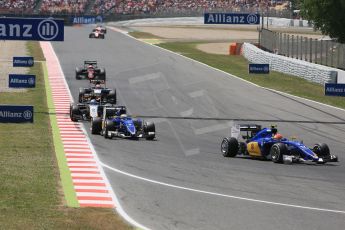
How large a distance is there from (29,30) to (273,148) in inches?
438

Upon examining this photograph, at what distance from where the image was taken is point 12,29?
91.9 ft

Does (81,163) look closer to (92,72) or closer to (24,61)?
(92,72)

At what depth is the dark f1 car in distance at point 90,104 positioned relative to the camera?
28.5m

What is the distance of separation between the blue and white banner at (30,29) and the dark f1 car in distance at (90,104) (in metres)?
2.63

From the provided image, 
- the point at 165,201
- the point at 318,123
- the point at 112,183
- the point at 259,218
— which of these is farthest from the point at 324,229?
the point at 318,123

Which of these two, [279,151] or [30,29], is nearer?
[279,151]

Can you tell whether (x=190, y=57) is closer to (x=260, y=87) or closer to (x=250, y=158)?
(x=260, y=87)

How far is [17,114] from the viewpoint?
2847cm

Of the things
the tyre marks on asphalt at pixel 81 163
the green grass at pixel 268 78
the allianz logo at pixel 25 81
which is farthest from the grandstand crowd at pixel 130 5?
the tyre marks on asphalt at pixel 81 163

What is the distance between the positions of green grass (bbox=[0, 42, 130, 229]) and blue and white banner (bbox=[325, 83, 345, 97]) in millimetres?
11366

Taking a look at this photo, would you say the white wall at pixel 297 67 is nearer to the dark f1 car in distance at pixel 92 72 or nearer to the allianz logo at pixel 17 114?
the dark f1 car in distance at pixel 92 72

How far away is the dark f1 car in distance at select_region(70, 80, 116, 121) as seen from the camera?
28500 mm

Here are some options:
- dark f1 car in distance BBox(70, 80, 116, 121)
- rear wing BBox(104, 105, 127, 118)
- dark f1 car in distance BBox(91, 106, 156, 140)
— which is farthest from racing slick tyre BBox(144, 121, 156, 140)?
dark f1 car in distance BBox(70, 80, 116, 121)

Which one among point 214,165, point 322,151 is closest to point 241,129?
point 214,165
